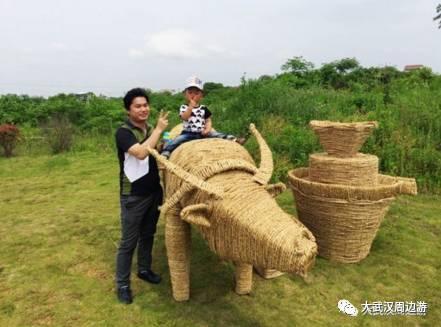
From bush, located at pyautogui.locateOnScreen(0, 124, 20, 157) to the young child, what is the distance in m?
10.5

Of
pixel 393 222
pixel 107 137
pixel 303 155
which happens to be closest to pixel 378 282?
pixel 393 222

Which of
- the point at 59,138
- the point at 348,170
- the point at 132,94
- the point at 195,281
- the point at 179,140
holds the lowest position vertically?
the point at 195,281

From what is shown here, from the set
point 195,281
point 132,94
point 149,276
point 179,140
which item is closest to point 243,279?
point 195,281

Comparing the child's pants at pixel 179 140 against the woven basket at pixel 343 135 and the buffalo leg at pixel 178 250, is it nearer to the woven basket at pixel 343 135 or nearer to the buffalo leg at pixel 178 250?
the buffalo leg at pixel 178 250

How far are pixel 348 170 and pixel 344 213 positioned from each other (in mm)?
438

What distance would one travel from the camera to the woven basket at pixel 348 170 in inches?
154

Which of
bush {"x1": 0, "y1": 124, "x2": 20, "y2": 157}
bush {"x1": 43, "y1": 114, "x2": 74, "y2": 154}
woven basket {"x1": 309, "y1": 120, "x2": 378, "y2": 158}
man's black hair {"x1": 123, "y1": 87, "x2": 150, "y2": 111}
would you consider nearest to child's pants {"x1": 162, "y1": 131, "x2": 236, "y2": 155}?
man's black hair {"x1": 123, "y1": 87, "x2": 150, "y2": 111}

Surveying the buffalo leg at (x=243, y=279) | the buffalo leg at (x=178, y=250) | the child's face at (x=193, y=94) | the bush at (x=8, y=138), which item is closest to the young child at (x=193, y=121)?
the child's face at (x=193, y=94)

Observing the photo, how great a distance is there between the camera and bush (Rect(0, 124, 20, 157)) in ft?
40.2

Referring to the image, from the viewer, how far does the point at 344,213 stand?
3971mm

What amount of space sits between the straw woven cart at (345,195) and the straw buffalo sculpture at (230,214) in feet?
3.57

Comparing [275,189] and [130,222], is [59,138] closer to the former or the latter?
[130,222]

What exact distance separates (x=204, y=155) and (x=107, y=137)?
11.6m

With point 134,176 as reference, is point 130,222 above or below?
below
